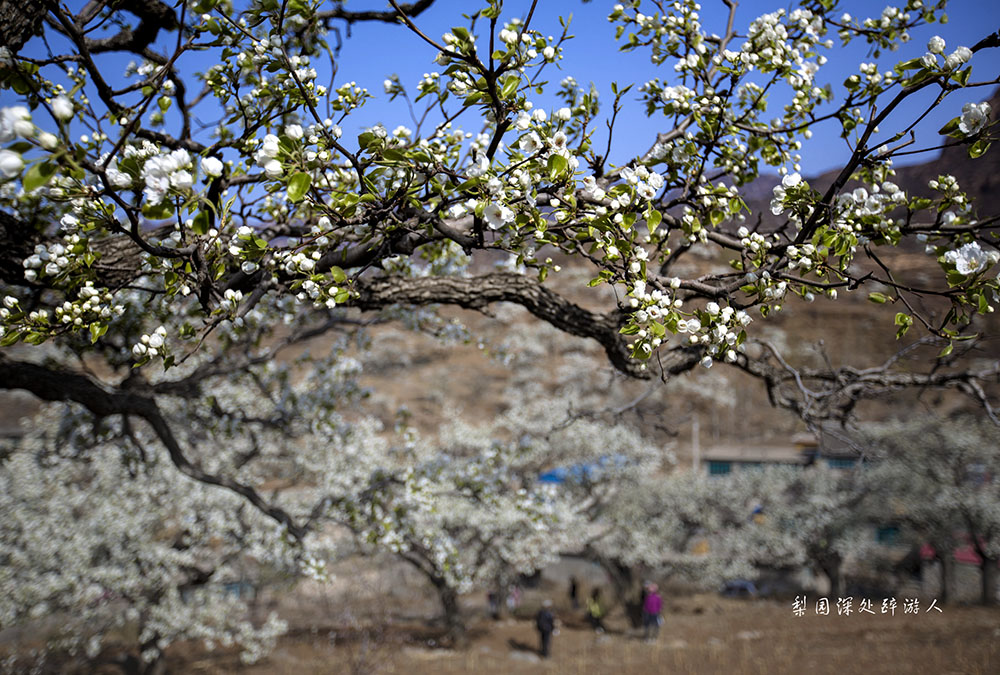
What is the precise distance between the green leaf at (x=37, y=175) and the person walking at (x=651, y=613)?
14.5m

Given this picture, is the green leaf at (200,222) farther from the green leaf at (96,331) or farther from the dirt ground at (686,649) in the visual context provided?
the dirt ground at (686,649)

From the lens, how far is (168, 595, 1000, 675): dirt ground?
10539 millimetres

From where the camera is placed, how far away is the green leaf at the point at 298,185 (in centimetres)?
164

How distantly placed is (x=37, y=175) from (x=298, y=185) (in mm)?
602

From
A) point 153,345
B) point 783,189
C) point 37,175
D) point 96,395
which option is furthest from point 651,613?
point 37,175

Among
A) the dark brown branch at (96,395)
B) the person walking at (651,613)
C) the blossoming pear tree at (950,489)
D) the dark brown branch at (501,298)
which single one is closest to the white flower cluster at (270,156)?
the dark brown branch at (501,298)

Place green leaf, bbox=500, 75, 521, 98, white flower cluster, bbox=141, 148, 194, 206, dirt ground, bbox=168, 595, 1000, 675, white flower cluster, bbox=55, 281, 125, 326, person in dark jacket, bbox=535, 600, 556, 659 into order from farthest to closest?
person in dark jacket, bbox=535, 600, 556, 659
dirt ground, bbox=168, 595, 1000, 675
white flower cluster, bbox=55, 281, 125, 326
green leaf, bbox=500, 75, 521, 98
white flower cluster, bbox=141, 148, 194, 206

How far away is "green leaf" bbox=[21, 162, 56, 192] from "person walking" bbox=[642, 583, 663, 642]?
1445cm

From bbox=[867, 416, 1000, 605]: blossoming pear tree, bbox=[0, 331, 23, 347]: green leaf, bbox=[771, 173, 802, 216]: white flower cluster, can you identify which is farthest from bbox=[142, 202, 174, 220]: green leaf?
bbox=[867, 416, 1000, 605]: blossoming pear tree

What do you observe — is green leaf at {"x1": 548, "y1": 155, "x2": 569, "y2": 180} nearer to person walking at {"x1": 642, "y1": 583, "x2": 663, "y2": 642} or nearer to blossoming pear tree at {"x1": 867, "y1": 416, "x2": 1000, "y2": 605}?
person walking at {"x1": 642, "y1": 583, "x2": 663, "y2": 642}

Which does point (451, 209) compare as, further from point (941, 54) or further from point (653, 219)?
point (941, 54)

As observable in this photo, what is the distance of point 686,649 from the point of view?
12820mm

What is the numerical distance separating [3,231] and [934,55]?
165 inches

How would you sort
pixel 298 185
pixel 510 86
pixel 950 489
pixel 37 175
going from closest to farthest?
pixel 37 175 → pixel 298 185 → pixel 510 86 → pixel 950 489
